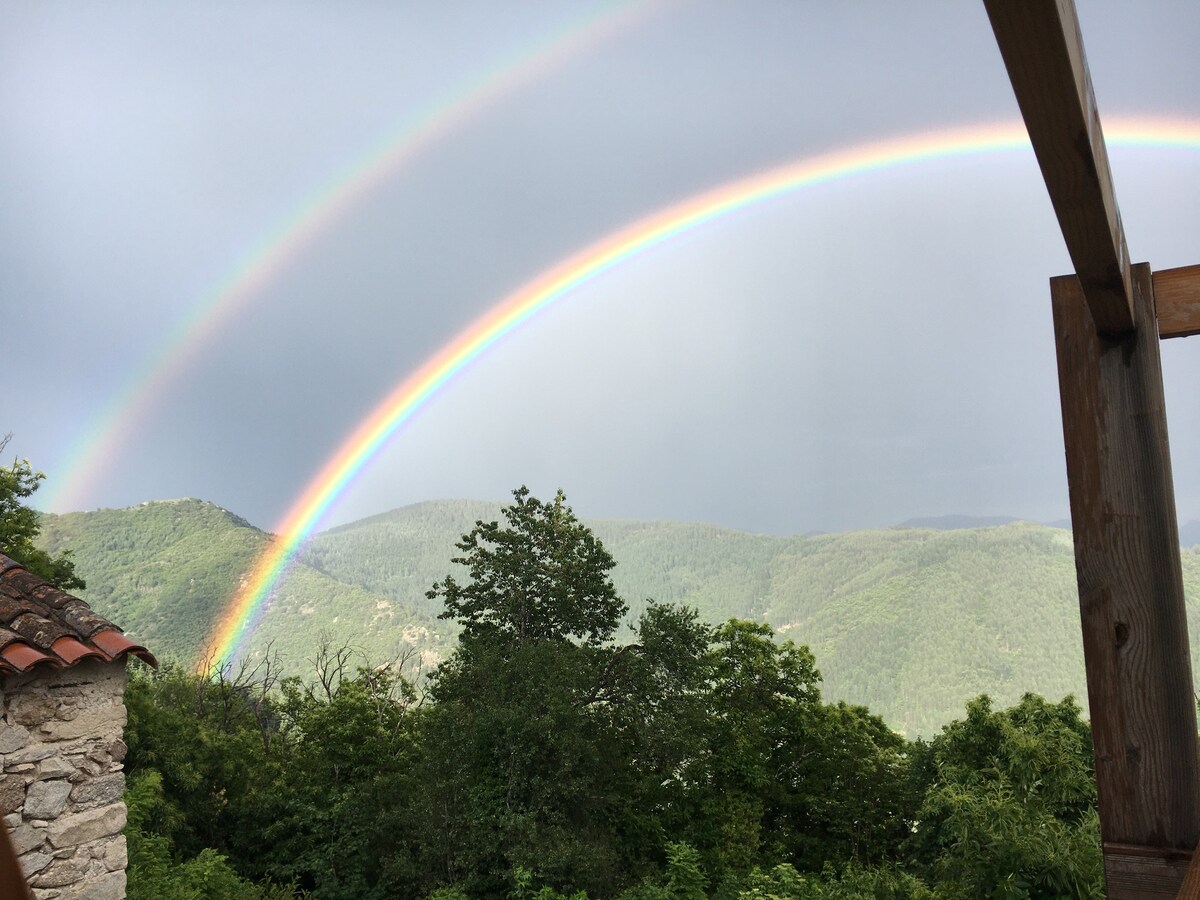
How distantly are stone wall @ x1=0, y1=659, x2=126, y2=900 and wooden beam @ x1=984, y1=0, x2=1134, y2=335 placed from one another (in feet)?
15.0

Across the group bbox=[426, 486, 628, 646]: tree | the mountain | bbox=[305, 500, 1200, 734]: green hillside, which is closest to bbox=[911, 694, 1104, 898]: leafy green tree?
bbox=[426, 486, 628, 646]: tree

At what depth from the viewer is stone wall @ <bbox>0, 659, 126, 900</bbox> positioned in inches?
145

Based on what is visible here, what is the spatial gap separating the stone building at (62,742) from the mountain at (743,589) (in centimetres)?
3562

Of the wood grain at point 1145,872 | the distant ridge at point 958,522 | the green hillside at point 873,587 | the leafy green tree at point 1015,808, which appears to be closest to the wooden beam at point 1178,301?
the wood grain at point 1145,872

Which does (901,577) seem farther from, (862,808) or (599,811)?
(599,811)

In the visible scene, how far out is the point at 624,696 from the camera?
13.6 meters

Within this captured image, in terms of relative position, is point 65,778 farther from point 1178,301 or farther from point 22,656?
point 1178,301

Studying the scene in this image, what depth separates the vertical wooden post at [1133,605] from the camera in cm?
145

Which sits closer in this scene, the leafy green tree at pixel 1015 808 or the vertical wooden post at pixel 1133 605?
the vertical wooden post at pixel 1133 605

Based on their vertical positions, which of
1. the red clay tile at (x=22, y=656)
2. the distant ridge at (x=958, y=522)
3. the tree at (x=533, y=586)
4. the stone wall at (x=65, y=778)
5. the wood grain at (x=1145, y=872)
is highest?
the distant ridge at (x=958, y=522)

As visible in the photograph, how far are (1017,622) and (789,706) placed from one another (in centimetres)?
5319

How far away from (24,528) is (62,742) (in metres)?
10.3

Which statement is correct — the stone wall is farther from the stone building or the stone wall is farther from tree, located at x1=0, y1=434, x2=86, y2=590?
tree, located at x1=0, y1=434, x2=86, y2=590

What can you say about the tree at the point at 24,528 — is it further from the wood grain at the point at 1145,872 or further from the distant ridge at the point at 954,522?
the distant ridge at the point at 954,522
